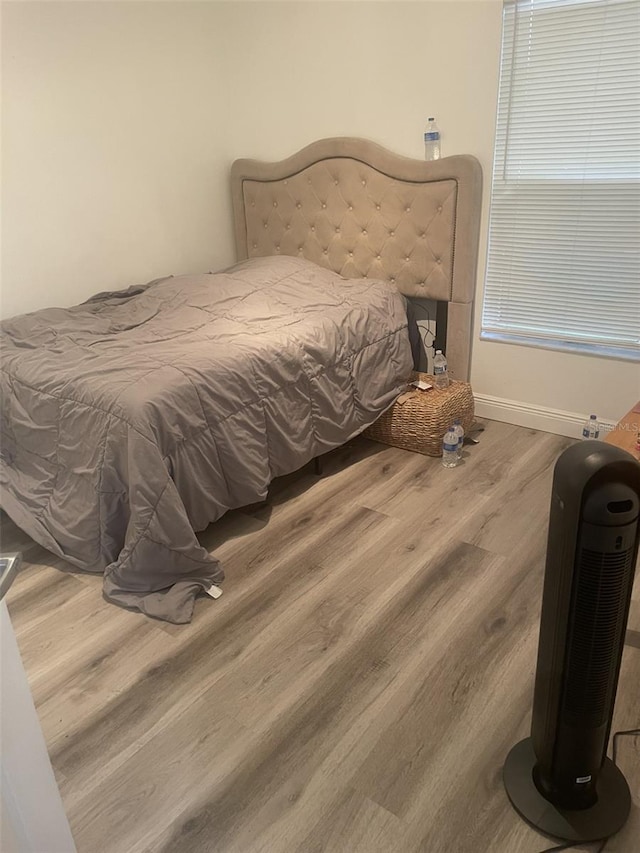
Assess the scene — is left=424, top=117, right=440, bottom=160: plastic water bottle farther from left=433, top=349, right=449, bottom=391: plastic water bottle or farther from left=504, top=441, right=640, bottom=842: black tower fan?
left=504, top=441, right=640, bottom=842: black tower fan

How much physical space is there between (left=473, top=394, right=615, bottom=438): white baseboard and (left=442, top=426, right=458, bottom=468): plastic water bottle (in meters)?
0.53

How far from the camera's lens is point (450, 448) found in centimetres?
293

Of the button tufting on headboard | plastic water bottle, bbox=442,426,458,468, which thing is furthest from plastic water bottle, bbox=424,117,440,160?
plastic water bottle, bbox=442,426,458,468

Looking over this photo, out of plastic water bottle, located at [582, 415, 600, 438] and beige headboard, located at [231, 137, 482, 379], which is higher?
beige headboard, located at [231, 137, 482, 379]

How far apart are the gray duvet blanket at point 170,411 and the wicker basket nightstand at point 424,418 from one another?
0.09 m

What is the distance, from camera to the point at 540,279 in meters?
3.06

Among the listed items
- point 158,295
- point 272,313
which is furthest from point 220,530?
point 158,295

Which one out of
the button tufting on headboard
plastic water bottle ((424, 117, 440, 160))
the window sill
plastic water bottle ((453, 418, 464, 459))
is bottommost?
plastic water bottle ((453, 418, 464, 459))

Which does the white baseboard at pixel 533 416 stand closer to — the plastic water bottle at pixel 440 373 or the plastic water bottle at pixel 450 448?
the plastic water bottle at pixel 440 373

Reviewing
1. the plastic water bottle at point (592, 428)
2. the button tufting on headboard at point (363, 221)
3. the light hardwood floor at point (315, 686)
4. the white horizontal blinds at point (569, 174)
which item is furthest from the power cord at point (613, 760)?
the button tufting on headboard at point (363, 221)

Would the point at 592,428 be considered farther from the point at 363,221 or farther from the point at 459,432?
the point at 363,221

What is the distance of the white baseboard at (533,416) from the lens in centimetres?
314

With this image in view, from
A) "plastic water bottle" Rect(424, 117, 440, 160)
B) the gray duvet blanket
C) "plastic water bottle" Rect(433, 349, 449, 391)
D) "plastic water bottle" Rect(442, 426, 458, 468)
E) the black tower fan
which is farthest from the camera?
"plastic water bottle" Rect(433, 349, 449, 391)

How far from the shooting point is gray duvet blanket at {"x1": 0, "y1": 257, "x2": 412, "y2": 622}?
6.91 ft
